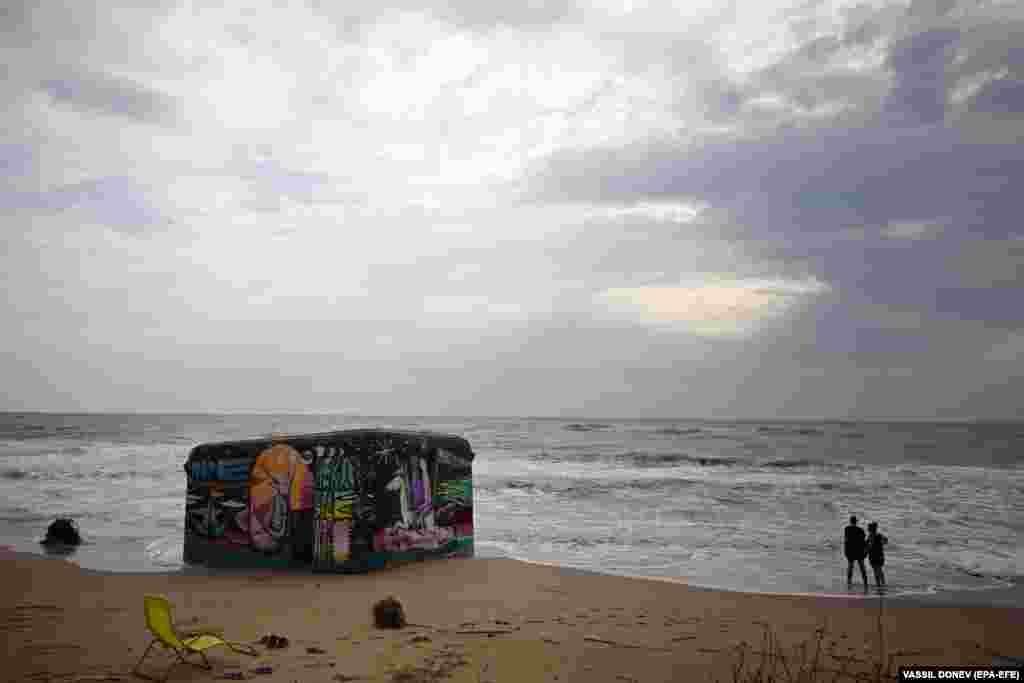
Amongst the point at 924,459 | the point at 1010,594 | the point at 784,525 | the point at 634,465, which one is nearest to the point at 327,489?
the point at 1010,594

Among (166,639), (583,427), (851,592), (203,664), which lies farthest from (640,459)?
(583,427)

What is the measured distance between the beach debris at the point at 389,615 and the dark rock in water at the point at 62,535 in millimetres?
11698

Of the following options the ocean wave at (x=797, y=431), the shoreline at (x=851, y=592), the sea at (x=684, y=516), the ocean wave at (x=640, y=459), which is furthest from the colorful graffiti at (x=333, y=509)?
the ocean wave at (x=797, y=431)

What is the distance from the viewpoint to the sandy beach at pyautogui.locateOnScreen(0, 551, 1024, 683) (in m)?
7.11

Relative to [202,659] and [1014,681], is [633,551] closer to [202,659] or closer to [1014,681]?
[1014,681]

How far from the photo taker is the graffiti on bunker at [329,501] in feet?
40.8

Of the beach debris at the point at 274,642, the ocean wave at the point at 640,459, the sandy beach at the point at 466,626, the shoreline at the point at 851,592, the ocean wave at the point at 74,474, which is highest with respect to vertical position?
the beach debris at the point at 274,642

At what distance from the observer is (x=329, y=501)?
12414 millimetres

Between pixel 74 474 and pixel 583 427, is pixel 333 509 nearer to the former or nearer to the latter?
pixel 74 474

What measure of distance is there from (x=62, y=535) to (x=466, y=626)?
12.7 meters

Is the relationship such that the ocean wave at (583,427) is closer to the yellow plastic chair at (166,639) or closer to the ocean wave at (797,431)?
the ocean wave at (797,431)

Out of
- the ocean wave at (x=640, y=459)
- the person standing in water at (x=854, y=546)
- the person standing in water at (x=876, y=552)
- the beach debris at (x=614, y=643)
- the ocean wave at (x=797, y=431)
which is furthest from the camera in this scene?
the ocean wave at (x=797, y=431)

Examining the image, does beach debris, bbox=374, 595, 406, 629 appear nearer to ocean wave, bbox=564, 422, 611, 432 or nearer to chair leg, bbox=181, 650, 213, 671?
chair leg, bbox=181, 650, 213, 671

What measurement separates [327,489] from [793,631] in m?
8.09
